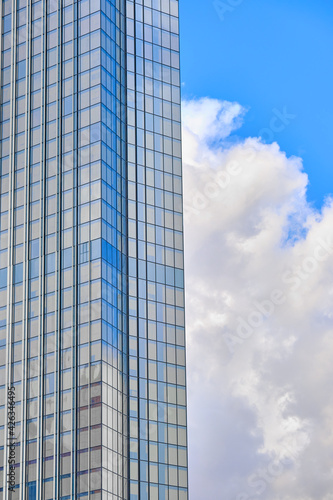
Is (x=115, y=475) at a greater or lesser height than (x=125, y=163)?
lesser

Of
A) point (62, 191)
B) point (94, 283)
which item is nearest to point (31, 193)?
point (62, 191)

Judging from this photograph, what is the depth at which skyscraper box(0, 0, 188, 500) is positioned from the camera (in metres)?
120

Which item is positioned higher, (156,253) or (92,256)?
(156,253)

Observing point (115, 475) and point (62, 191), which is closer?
point (115, 475)

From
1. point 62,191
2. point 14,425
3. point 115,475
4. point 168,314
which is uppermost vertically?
point 62,191

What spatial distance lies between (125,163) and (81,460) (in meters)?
38.1

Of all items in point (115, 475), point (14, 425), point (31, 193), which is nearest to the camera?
point (115, 475)

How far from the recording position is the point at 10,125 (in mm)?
139750

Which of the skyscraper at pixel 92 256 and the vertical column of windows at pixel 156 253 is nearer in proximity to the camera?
the skyscraper at pixel 92 256

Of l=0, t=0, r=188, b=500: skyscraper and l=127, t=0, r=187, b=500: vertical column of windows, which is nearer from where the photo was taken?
l=0, t=0, r=188, b=500: skyscraper

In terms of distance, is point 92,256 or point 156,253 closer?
point 92,256

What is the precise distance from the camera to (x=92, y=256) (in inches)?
4877

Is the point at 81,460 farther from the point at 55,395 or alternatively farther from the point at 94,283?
the point at 94,283

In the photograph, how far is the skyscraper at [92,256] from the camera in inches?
4734
